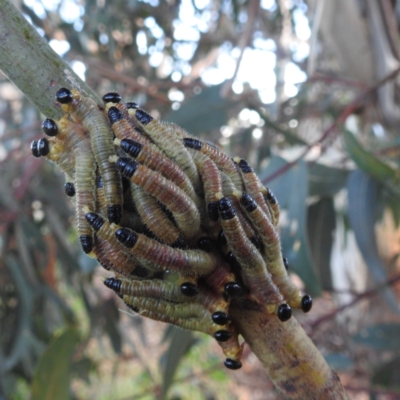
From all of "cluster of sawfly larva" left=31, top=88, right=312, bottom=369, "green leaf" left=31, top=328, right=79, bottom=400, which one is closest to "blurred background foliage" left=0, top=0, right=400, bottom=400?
"green leaf" left=31, top=328, right=79, bottom=400

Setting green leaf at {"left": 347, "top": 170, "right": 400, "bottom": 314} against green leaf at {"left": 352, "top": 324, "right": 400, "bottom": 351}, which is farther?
green leaf at {"left": 352, "top": 324, "right": 400, "bottom": 351}

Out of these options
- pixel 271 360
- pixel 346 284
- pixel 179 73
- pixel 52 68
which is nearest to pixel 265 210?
pixel 271 360

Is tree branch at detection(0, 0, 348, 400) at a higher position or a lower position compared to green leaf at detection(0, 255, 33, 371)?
higher

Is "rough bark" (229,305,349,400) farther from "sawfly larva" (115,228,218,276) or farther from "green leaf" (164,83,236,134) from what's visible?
"green leaf" (164,83,236,134)

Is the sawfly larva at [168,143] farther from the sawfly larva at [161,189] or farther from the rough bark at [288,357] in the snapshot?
the rough bark at [288,357]

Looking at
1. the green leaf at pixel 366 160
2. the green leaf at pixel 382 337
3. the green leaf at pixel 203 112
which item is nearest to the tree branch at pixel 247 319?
the green leaf at pixel 366 160
